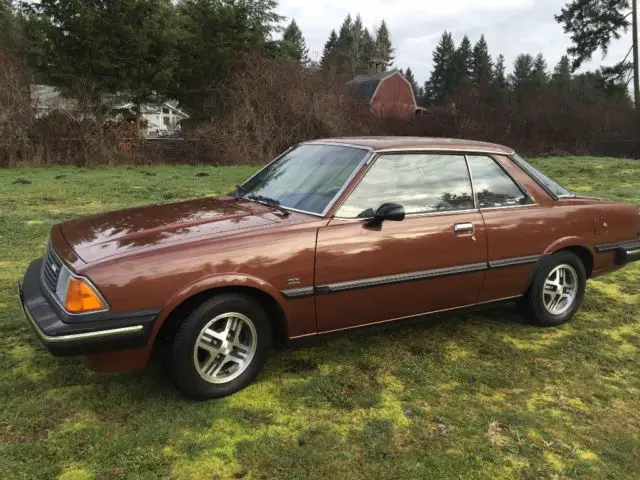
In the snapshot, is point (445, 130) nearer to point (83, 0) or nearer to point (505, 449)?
point (83, 0)

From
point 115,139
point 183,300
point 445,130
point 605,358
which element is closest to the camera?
point 183,300

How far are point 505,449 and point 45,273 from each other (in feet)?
9.56

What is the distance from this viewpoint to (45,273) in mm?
3424

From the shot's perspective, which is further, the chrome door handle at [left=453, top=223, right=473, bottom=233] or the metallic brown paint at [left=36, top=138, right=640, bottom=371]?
the chrome door handle at [left=453, top=223, right=473, bottom=233]

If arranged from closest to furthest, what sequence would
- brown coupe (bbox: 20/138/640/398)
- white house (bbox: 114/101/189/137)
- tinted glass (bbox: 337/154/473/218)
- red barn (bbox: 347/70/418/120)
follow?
brown coupe (bbox: 20/138/640/398) < tinted glass (bbox: 337/154/473/218) < white house (bbox: 114/101/189/137) < red barn (bbox: 347/70/418/120)

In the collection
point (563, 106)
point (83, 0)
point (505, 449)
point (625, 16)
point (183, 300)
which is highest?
point (625, 16)

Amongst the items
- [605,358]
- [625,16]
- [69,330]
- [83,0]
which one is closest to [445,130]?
[625,16]

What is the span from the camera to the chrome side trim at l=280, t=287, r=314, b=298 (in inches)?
128

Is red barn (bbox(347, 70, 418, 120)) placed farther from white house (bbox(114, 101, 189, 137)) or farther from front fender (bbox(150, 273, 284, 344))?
front fender (bbox(150, 273, 284, 344))

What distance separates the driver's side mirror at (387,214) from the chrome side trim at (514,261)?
984 millimetres

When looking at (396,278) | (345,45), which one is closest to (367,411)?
(396,278)

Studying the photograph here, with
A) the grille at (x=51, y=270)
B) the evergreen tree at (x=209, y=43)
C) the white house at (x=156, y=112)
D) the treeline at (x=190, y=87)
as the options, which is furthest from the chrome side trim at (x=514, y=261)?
the evergreen tree at (x=209, y=43)

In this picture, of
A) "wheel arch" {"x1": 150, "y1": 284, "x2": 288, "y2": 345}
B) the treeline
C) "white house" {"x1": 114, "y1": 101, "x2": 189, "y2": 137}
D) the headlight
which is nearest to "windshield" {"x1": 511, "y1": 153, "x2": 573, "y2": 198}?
"wheel arch" {"x1": 150, "y1": 284, "x2": 288, "y2": 345}

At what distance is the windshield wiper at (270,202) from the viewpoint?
3.68 meters
